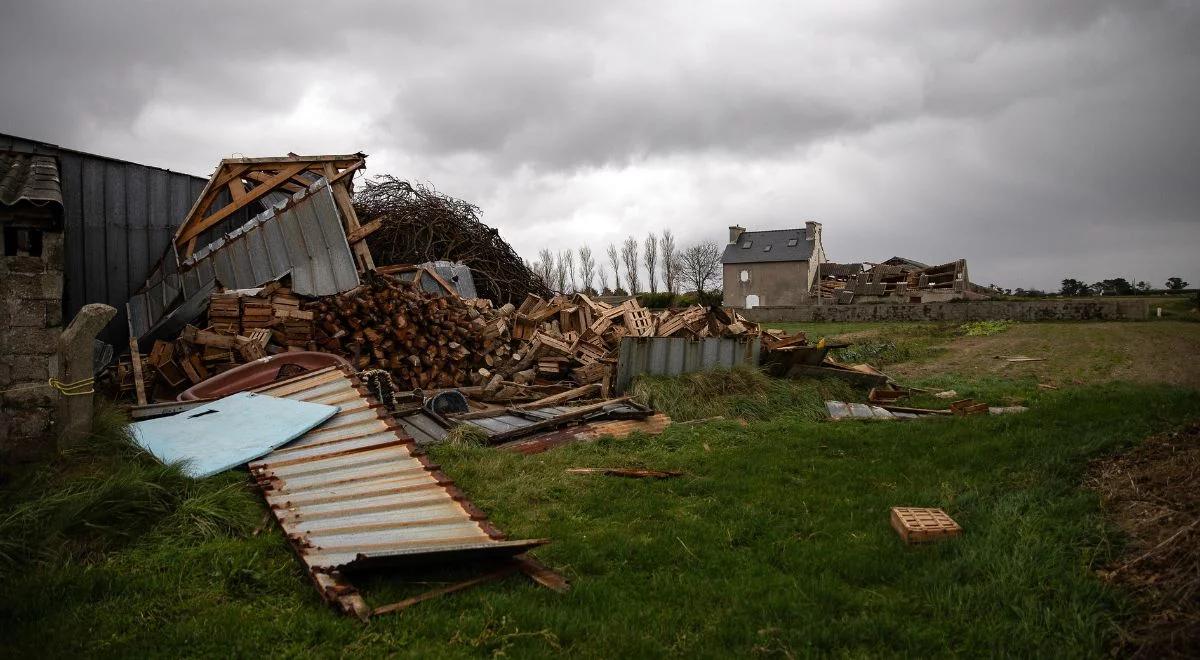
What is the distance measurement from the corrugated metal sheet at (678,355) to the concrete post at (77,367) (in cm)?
696

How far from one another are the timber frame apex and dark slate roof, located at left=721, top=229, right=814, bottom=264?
3677 centimetres

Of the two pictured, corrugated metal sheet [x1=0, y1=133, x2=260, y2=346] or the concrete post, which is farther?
corrugated metal sheet [x1=0, y1=133, x2=260, y2=346]

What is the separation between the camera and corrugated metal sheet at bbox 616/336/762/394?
35.6 feet

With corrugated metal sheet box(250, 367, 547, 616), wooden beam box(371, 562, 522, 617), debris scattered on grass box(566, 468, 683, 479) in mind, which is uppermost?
corrugated metal sheet box(250, 367, 547, 616)

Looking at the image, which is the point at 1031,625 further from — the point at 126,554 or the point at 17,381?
the point at 17,381

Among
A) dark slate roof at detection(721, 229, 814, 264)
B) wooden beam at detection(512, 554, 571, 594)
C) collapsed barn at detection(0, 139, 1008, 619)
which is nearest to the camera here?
wooden beam at detection(512, 554, 571, 594)

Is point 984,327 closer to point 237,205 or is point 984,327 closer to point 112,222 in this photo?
point 237,205

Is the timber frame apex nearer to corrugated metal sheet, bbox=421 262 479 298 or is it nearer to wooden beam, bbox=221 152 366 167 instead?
wooden beam, bbox=221 152 366 167

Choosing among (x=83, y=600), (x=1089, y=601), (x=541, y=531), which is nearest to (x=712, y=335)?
(x=541, y=531)

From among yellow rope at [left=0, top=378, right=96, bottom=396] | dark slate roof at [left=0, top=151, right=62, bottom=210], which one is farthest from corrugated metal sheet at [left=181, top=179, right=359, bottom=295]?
yellow rope at [left=0, top=378, right=96, bottom=396]

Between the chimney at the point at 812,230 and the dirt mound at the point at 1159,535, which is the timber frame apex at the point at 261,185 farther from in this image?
the chimney at the point at 812,230

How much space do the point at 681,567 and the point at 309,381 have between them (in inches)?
199

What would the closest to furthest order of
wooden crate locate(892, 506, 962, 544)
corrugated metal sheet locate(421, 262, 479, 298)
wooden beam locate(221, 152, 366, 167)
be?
wooden crate locate(892, 506, 962, 544) → wooden beam locate(221, 152, 366, 167) → corrugated metal sheet locate(421, 262, 479, 298)

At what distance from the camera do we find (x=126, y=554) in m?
4.19
